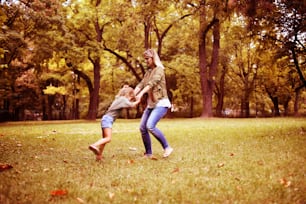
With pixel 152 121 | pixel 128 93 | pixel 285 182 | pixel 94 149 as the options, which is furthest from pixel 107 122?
pixel 285 182

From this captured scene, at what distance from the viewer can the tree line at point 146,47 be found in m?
14.0

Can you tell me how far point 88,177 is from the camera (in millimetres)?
5414

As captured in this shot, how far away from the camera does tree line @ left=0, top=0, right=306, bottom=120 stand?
14.0 metres

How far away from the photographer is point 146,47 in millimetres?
34062

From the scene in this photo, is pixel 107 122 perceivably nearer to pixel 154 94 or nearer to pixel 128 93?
pixel 128 93

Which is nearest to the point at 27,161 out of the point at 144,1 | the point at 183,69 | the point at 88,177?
the point at 88,177

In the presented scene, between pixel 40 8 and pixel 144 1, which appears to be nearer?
pixel 144 1

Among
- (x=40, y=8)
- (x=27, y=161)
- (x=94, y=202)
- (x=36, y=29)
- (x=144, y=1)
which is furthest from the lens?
(x=36, y=29)

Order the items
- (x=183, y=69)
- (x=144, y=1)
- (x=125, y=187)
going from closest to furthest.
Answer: (x=125, y=187)
(x=144, y=1)
(x=183, y=69)

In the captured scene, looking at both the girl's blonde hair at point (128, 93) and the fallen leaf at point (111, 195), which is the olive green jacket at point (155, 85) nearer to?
the girl's blonde hair at point (128, 93)

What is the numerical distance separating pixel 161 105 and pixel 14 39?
712 inches

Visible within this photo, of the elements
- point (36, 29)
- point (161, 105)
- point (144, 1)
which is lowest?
point (161, 105)

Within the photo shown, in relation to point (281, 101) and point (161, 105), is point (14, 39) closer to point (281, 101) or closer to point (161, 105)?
point (161, 105)

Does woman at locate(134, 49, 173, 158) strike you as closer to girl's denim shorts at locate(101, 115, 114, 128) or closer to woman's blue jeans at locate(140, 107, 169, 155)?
woman's blue jeans at locate(140, 107, 169, 155)
